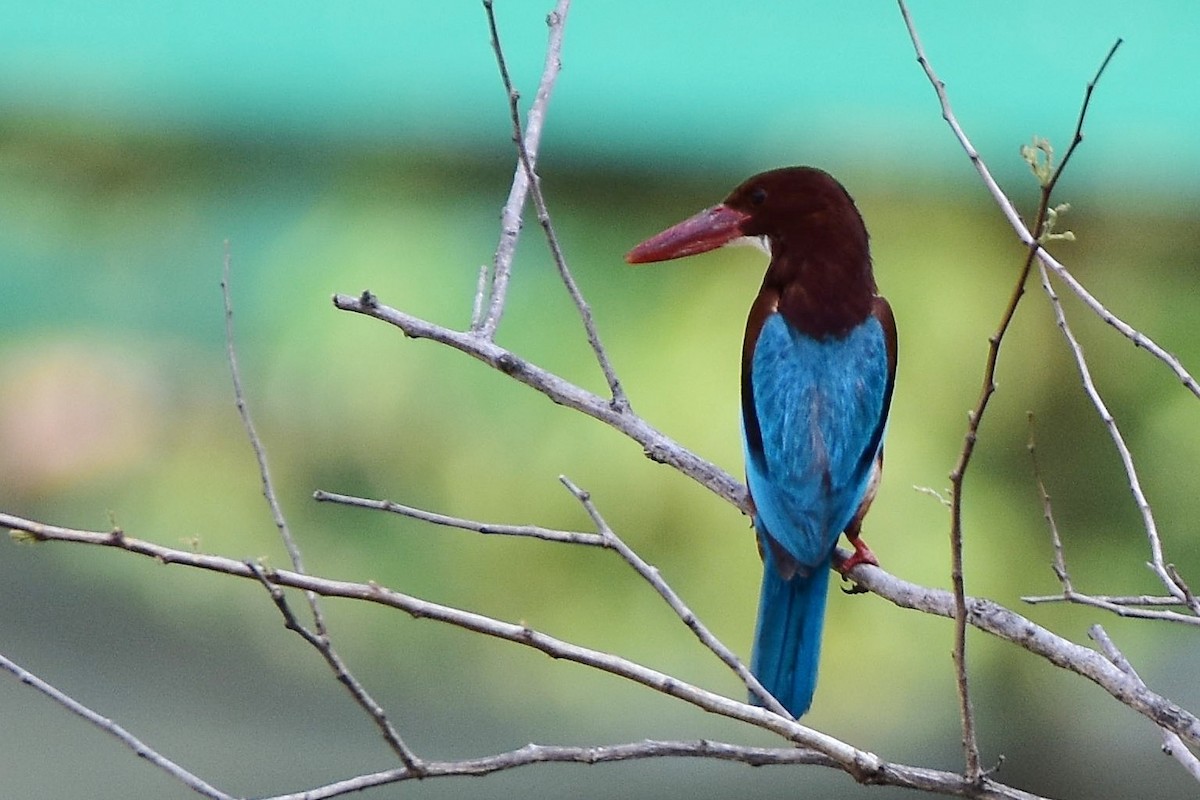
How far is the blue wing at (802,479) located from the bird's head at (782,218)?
0.16 m

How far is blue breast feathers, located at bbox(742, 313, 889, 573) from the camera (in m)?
1.58

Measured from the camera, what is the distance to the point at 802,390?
165 centimetres

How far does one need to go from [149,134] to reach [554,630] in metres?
1.31

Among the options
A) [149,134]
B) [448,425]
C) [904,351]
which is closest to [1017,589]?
[904,351]

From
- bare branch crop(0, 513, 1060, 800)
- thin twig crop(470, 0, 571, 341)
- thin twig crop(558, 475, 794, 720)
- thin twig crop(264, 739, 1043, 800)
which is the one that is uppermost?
thin twig crop(470, 0, 571, 341)

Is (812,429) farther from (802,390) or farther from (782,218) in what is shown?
(782,218)

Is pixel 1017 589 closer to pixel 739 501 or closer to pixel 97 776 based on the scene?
pixel 739 501

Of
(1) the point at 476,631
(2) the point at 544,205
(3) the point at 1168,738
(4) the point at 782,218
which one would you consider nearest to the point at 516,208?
(2) the point at 544,205

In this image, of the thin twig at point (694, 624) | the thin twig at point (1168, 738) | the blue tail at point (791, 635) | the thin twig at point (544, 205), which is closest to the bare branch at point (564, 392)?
the thin twig at point (544, 205)

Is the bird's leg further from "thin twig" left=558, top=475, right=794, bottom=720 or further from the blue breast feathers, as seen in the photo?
"thin twig" left=558, top=475, right=794, bottom=720

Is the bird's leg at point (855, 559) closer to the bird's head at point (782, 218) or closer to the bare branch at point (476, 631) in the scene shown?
the bird's head at point (782, 218)

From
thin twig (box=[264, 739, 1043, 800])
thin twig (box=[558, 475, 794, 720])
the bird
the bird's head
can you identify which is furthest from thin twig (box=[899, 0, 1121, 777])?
the bird's head

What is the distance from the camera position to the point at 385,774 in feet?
3.65

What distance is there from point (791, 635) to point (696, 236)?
0.49 meters
